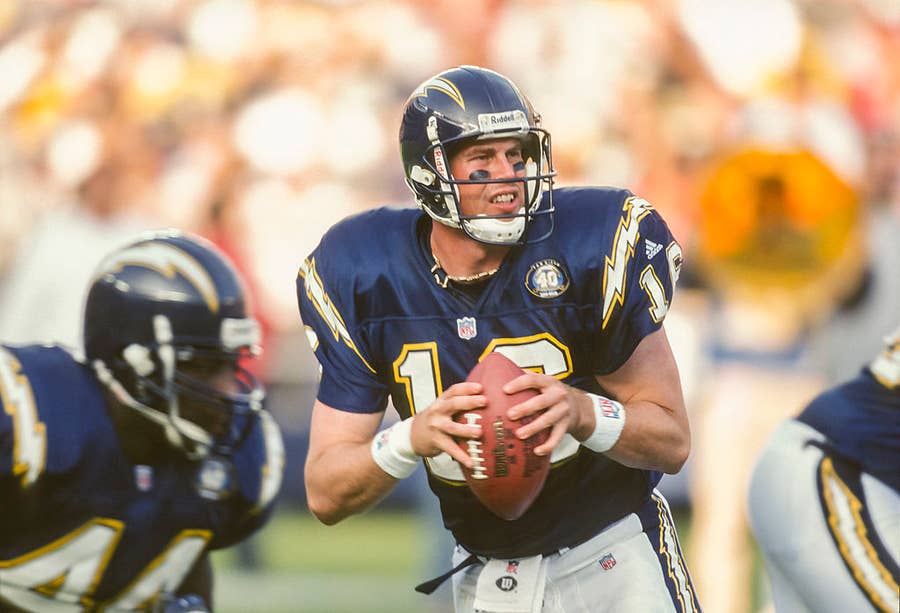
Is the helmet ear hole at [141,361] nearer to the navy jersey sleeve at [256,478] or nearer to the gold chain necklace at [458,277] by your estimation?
the navy jersey sleeve at [256,478]

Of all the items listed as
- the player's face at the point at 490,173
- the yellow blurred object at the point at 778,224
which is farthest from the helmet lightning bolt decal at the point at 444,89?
the yellow blurred object at the point at 778,224

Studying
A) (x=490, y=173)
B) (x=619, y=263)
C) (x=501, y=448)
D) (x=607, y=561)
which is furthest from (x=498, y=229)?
(x=607, y=561)

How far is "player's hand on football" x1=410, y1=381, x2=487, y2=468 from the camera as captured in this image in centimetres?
280

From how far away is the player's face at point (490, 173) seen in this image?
3156 millimetres

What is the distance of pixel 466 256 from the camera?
128 inches

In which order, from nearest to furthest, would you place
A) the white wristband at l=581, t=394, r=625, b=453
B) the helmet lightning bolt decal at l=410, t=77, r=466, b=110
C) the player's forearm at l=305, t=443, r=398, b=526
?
1. the white wristband at l=581, t=394, r=625, b=453
2. the player's forearm at l=305, t=443, r=398, b=526
3. the helmet lightning bolt decal at l=410, t=77, r=466, b=110

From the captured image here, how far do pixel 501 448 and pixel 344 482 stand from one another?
471 mm

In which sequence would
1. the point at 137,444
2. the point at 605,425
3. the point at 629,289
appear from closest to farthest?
the point at 605,425 → the point at 629,289 → the point at 137,444

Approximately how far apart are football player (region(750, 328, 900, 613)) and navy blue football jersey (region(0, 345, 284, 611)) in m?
1.42

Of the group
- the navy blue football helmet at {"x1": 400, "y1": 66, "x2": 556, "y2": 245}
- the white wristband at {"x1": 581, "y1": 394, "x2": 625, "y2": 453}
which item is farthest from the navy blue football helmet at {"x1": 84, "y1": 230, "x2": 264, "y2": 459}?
the white wristband at {"x1": 581, "y1": 394, "x2": 625, "y2": 453}

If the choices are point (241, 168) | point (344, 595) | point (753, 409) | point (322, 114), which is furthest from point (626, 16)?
point (344, 595)

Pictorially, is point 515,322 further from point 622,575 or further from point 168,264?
point 168,264

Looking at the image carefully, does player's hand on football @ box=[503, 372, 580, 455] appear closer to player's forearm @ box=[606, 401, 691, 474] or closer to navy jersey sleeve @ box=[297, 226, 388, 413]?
player's forearm @ box=[606, 401, 691, 474]

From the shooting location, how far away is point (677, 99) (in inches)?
382
